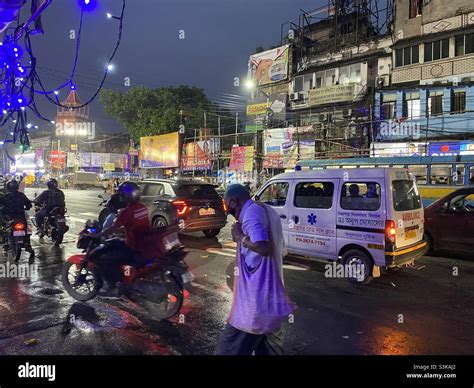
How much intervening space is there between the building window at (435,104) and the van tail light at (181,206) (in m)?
17.6

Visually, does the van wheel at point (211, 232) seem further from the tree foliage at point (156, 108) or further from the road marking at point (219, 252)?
the tree foliage at point (156, 108)

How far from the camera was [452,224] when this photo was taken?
28.6 feet

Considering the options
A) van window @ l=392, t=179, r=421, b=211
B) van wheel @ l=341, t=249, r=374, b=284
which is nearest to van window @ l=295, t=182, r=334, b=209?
van wheel @ l=341, t=249, r=374, b=284

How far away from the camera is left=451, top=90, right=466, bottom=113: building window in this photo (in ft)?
71.3

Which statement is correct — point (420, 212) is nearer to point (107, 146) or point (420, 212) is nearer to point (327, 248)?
point (327, 248)

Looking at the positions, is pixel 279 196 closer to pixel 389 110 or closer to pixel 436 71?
pixel 389 110

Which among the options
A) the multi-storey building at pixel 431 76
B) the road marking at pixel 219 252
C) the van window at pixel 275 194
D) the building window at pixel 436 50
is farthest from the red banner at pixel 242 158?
the van window at pixel 275 194

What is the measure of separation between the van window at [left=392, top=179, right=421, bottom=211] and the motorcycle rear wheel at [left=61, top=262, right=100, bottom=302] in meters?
4.71

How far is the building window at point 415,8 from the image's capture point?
988 inches

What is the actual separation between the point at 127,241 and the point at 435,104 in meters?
22.2

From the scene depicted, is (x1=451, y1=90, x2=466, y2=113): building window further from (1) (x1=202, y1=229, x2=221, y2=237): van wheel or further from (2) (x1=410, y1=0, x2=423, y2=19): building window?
(1) (x1=202, y1=229, x2=221, y2=237): van wheel

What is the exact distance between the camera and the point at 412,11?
83.1 feet

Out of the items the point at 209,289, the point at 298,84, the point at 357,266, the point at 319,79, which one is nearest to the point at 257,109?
the point at 298,84
